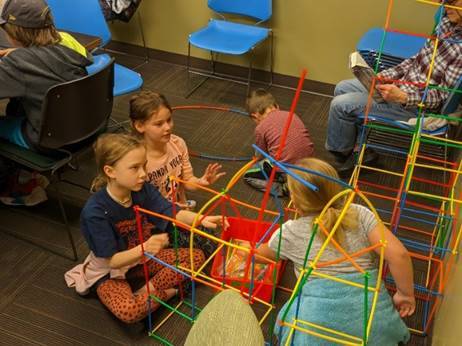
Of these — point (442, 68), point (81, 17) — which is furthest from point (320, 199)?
point (81, 17)

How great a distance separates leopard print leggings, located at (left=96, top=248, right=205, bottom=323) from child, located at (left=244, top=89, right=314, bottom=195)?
26.4 inches

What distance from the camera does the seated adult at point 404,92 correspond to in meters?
2.31

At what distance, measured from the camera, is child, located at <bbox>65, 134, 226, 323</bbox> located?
181cm

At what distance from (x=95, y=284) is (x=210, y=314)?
1.28 m

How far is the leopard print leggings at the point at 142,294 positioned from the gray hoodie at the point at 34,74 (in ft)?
2.30

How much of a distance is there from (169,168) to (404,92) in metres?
1.19

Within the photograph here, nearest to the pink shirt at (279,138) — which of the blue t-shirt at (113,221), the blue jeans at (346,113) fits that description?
the blue jeans at (346,113)

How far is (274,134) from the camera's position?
99.7 inches

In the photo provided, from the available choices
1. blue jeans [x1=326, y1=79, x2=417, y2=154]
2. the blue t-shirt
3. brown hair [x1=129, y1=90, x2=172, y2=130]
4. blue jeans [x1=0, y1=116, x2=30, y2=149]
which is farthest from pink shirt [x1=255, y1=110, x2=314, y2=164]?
blue jeans [x1=0, y1=116, x2=30, y2=149]

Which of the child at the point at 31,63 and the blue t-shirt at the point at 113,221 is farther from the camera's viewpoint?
the child at the point at 31,63

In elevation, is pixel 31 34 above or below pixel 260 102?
above

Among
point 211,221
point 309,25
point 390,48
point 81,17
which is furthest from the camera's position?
point 309,25

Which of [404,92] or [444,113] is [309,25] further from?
[444,113]

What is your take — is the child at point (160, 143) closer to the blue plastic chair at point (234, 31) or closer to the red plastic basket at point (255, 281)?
the red plastic basket at point (255, 281)
